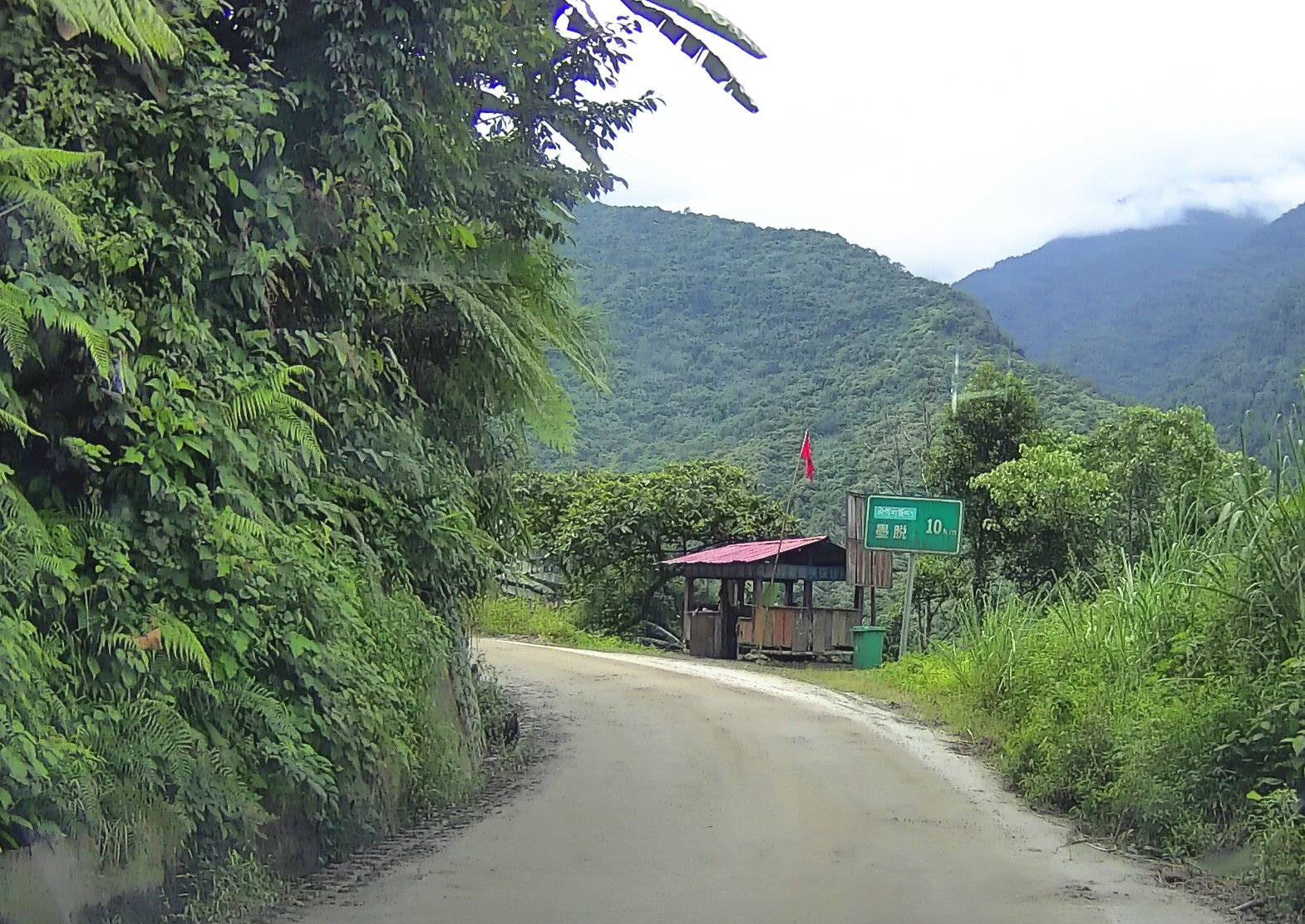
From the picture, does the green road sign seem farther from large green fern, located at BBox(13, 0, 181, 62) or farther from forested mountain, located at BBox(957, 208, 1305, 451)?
large green fern, located at BBox(13, 0, 181, 62)

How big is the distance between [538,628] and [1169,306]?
27.7m

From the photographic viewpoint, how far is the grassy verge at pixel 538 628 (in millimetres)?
32781

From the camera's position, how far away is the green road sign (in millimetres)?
22516

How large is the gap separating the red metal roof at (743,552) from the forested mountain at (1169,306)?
8787mm

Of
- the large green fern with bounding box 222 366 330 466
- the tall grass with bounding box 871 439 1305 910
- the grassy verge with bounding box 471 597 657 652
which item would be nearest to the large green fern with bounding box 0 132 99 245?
the large green fern with bounding box 222 366 330 466

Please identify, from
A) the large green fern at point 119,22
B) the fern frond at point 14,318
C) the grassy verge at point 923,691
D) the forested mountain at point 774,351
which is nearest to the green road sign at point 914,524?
the grassy verge at point 923,691

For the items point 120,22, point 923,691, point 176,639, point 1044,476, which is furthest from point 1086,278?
point 176,639

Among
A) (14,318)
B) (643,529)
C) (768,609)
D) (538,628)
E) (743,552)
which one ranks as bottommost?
(538,628)

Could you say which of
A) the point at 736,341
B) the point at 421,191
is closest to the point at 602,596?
the point at 736,341

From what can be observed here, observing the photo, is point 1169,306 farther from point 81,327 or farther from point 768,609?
point 81,327

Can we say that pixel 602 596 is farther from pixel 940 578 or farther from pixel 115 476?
pixel 115 476

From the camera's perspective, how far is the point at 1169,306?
48469mm

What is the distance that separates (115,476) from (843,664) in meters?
22.7

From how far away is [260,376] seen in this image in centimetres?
754
